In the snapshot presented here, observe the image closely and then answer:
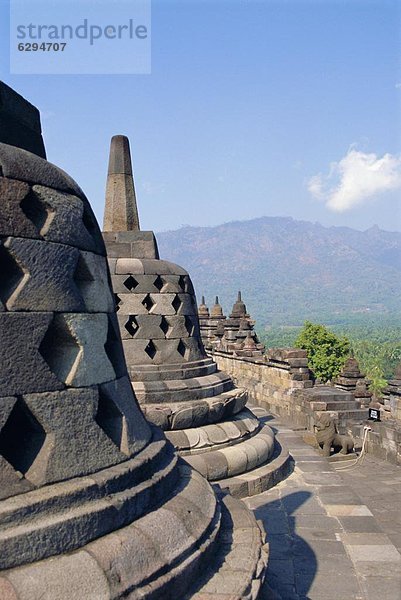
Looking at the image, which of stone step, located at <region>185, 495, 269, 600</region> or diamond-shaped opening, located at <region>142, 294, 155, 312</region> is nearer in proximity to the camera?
stone step, located at <region>185, 495, 269, 600</region>

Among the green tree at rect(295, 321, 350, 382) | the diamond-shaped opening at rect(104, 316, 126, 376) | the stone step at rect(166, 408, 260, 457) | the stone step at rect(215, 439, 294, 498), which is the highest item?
the diamond-shaped opening at rect(104, 316, 126, 376)

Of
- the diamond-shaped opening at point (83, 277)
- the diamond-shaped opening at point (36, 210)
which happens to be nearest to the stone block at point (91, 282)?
the diamond-shaped opening at point (83, 277)

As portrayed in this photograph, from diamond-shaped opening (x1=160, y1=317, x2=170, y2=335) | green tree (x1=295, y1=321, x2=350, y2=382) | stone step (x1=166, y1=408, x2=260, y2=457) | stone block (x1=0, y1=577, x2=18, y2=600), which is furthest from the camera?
green tree (x1=295, y1=321, x2=350, y2=382)

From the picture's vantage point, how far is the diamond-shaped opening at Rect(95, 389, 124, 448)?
2745 mm

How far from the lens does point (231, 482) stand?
19.2 feet

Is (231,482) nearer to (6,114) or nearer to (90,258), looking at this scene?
(90,258)

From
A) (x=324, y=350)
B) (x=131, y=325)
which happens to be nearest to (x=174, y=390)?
(x=131, y=325)

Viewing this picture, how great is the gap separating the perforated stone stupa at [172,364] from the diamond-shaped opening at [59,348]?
368cm

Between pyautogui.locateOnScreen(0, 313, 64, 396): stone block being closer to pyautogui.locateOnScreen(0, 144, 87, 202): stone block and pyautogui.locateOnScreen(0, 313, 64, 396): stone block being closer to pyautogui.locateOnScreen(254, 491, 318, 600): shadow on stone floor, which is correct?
pyautogui.locateOnScreen(0, 144, 87, 202): stone block

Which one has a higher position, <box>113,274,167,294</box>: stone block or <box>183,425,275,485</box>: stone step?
<box>113,274,167,294</box>: stone block

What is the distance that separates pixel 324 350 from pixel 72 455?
46.9 meters

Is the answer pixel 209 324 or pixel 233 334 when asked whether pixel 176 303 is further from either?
pixel 209 324

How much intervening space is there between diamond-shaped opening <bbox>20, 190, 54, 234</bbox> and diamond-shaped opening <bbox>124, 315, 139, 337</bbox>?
4544 mm

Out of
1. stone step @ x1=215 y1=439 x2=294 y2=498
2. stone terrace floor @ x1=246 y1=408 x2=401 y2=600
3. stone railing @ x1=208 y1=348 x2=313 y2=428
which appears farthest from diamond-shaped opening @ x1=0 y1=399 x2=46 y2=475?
stone railing @ x1=208 y1=348 x2=313 y2=428
